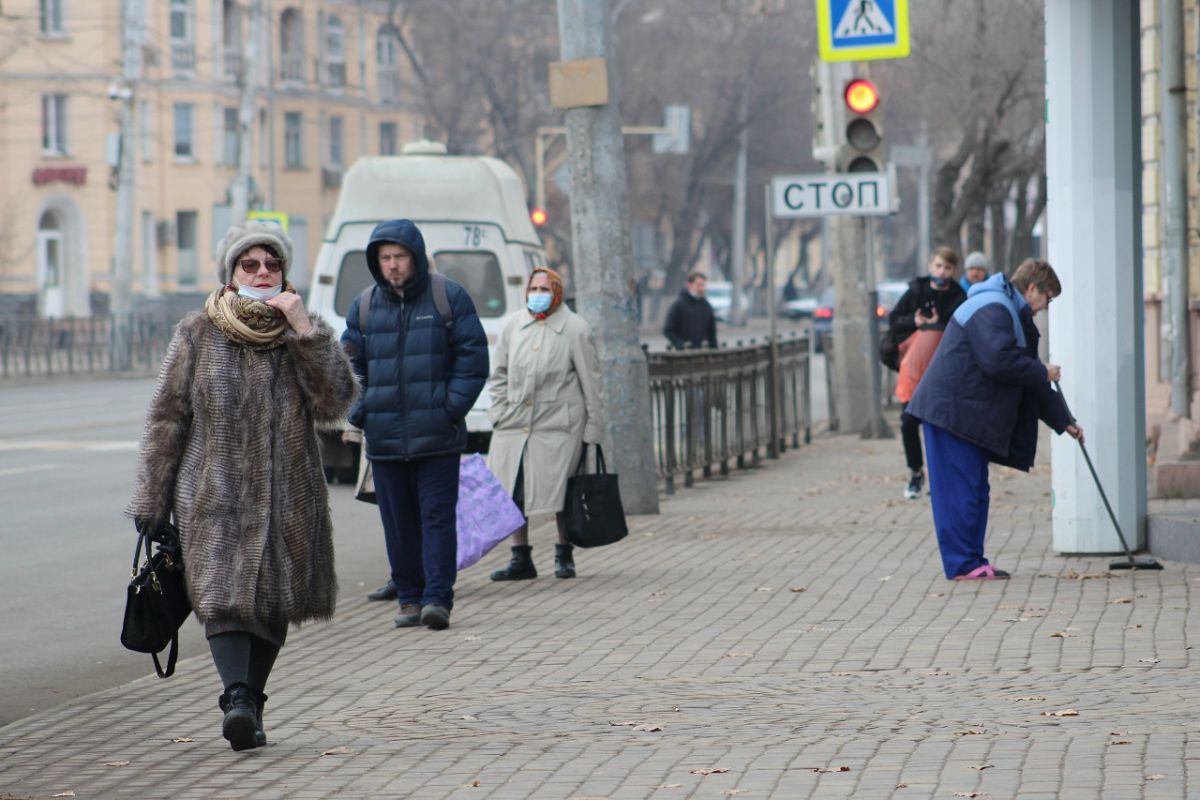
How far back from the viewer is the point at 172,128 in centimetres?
6706

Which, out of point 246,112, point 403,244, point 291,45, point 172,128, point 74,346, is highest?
point 291,45

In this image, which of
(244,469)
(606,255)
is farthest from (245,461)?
(606,255)

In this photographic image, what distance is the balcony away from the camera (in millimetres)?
70375

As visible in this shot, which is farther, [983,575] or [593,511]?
[593,511]

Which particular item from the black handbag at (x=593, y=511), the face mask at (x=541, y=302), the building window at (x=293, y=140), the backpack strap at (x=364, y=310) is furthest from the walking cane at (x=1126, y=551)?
the building window at (x=293, y=140)

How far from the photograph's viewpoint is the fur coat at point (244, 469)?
6.66 meters

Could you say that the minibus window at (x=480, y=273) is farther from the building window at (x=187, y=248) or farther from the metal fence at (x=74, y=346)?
the building window at (x=187, y=248)

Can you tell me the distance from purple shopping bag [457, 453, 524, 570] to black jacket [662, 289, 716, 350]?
11526 millimetres

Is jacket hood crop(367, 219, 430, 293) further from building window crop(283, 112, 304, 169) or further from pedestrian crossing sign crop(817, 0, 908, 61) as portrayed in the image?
building window crop(283, 112, 304, 169)

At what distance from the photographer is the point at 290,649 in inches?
362

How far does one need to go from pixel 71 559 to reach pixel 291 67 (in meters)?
59.3

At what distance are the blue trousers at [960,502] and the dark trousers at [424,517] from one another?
7.92 ft

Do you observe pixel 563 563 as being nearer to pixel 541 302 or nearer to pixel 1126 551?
pixel 541 302

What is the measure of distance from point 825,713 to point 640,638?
2.04 m
